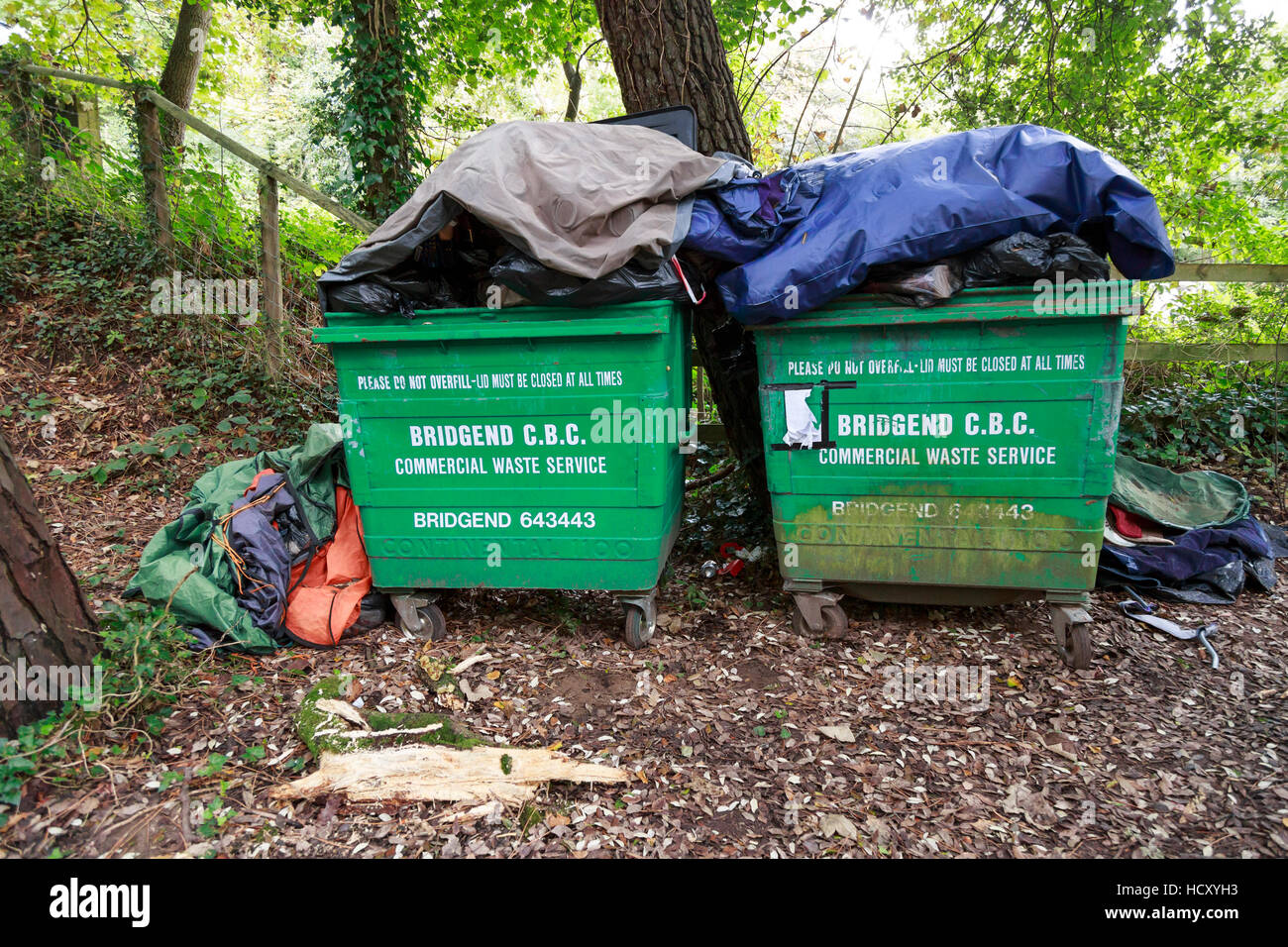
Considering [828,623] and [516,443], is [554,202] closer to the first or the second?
[516,443]

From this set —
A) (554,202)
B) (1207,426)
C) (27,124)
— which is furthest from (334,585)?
(27,124)

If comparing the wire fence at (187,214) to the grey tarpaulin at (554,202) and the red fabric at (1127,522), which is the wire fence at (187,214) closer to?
the grey tarpaulin at (554,202)

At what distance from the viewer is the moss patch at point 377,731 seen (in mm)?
2441

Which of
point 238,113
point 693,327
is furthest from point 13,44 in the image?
point 238,113

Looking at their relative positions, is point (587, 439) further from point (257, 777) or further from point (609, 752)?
point (257, 777)

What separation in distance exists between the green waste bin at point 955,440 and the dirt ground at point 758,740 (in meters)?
0.35

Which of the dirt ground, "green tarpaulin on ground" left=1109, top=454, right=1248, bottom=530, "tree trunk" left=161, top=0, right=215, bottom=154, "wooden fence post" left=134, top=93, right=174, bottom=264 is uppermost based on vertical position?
"tree trunk" left=161, top=0, right=215, bottom=154

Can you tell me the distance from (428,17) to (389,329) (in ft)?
21.0

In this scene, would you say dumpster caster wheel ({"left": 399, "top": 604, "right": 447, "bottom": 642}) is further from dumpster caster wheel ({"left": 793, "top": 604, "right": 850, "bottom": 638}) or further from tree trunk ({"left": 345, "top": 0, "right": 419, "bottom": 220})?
tree trunk ({"left": 345, "top": 0, "right": 419, "bottom": 220})

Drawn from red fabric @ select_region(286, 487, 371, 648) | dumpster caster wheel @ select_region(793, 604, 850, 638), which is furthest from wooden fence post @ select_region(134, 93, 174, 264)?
dumpster caster wheel @ select_region(793, 604, 850, 638)

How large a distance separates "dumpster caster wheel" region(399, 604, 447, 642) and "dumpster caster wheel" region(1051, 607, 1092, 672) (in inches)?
103

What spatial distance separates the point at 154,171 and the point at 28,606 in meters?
4.86

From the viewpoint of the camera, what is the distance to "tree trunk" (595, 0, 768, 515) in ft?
12.7
